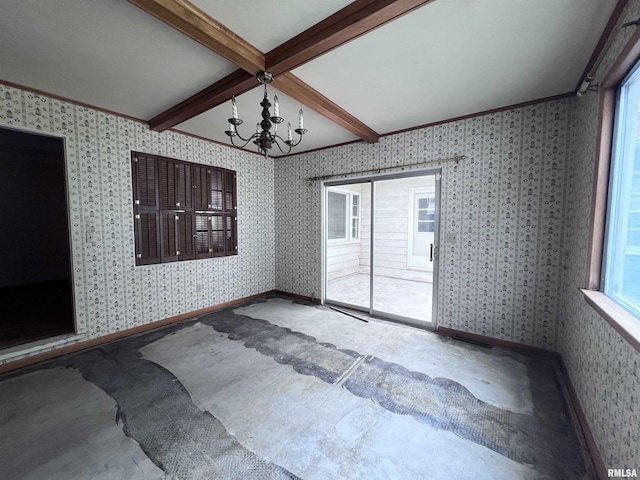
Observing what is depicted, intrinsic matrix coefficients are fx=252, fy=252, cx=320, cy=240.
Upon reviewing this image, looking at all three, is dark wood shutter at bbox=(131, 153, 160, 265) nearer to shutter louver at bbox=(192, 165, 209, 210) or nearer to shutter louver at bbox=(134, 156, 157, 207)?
shutter louver at bbox=(134, 156, 157, 207)

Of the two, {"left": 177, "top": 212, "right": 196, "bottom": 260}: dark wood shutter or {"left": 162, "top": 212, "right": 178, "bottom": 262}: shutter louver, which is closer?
{"left": 162, "top": 212, "right": 178, "bottom": 262}: shutter louver

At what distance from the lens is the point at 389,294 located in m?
4.84

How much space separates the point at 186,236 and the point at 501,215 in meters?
4.04

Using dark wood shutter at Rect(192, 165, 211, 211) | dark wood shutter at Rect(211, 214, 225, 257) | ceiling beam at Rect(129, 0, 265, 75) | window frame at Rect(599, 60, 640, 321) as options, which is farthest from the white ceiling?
dark wood shutter at Rect(211, 214, 225, 257)

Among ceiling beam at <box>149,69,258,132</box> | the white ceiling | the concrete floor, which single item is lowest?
the concrete floor

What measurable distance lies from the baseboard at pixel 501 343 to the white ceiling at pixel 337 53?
8.48 ft

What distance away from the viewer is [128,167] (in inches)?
121

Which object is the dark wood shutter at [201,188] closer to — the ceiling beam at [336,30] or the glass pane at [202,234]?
the glass pane at [202,234]

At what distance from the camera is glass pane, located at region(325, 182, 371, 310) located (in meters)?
5.22

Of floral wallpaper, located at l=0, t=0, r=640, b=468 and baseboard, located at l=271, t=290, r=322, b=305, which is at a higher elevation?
floral wallpaper, located at l=0, t=0, r=640, b=468

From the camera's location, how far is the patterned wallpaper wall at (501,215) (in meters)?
2.58

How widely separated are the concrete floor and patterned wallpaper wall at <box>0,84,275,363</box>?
20.2 inches

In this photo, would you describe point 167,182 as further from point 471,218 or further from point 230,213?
point 471,218

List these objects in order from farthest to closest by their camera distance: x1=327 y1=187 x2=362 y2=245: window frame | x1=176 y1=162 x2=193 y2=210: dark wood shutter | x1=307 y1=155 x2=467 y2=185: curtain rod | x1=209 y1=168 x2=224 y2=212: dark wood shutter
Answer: x1=327 y1=187 x2=362 y2=245: window frame < x1=209 y1=168 x2=224 y2=212: dark wood shutter < x1=176 y1=162 x2=193 y2=210: dark wood shutter < x1=307 y1=155 x2=467 y2=185: curtain rod
